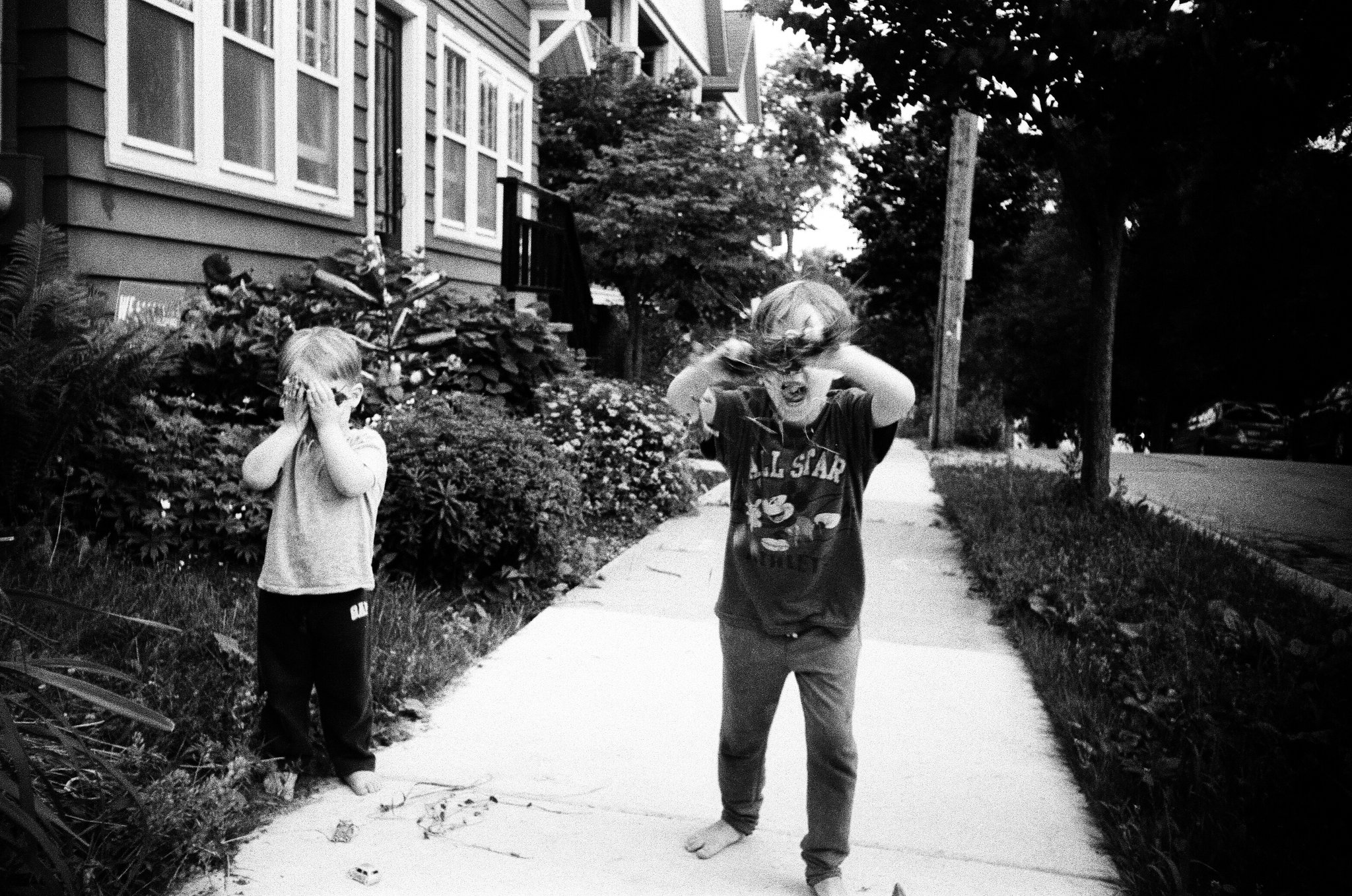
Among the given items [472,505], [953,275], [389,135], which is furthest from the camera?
[953,275]

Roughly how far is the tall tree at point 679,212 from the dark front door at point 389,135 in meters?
6.64

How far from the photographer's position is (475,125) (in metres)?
12.4

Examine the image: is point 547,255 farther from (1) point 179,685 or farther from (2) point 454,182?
(1) point 179,685

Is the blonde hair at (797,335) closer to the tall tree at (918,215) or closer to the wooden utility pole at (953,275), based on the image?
the wooden utility pole at (953,275)

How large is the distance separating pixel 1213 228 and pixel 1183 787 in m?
23.7

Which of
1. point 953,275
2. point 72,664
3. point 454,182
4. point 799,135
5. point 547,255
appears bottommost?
point 72,664

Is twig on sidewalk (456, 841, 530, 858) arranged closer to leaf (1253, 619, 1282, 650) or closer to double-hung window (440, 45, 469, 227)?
leaf (1253, 619, 1282, 650)

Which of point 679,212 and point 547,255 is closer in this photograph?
point 547,255

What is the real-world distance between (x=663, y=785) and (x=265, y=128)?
5.86 metres

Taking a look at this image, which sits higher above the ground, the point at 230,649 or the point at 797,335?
the point at 797,335

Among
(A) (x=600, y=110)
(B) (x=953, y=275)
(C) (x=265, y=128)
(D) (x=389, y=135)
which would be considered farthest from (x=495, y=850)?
(A) (x=600, y=110)

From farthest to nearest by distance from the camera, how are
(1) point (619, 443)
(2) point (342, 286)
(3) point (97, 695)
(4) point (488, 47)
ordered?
(4) point (488, 47) < (1) point (619, 443) < (2) point (342, 286) < (3) point (97, 695)

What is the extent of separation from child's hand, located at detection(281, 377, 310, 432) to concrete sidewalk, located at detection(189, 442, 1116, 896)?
41.4 inches

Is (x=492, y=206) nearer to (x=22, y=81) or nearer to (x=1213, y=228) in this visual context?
(x=22, y=81)
